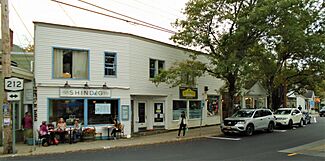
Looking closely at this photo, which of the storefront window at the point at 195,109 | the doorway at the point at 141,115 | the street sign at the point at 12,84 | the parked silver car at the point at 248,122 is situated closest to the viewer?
the street sign at the point at 12,84

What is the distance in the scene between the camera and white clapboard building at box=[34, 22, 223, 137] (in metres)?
18.3

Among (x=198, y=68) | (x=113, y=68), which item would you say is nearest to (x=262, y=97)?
(x=198, y=68)

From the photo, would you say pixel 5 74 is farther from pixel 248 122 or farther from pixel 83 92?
pixel 248 122

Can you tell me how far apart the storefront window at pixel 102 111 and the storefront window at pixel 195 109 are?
7903 millimetres

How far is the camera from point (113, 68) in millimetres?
20359

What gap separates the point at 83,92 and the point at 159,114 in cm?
652

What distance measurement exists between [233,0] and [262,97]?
66.0 ft

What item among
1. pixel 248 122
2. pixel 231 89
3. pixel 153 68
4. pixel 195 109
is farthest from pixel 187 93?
pixel 248 122

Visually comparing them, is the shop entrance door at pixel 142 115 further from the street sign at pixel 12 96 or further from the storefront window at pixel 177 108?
the street sign at pixel 12 96

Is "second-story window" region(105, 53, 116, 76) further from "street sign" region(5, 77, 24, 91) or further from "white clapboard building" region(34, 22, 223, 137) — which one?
"street sign" region(5, 77, 24, 91)

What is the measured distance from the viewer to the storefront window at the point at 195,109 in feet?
87.0

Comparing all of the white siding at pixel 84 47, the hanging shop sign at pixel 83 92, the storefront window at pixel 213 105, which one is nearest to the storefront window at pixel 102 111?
the hanging shop sign at pixel 83 92

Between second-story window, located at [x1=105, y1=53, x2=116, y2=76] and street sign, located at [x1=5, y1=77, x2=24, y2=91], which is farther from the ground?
second-story window, located at [x1=105, y1=53, x2=116, y2=76]

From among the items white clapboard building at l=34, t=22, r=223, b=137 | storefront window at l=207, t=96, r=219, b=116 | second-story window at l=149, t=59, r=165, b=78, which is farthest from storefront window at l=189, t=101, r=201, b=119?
second-story window at l=149, t=59, r=165, b=78
